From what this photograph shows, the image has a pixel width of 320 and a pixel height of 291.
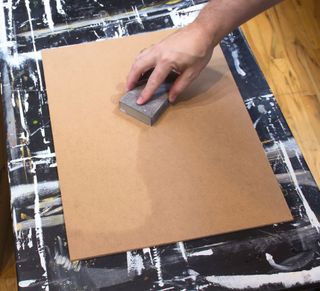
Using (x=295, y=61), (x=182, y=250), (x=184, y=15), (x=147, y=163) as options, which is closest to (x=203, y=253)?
(x=182, y=250)

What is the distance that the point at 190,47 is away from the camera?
824 millimetres

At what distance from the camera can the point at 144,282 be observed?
678 mm

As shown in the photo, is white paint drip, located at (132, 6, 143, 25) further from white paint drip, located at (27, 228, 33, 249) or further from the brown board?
white paint drip, located at (27, 228, 33, 249)

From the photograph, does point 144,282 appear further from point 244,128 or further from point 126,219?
point 244,128

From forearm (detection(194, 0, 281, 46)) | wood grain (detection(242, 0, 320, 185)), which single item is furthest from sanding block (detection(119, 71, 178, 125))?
wood grain (detection(242, 0, 320, 185))

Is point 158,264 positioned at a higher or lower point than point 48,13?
lower

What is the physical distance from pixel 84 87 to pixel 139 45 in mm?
180

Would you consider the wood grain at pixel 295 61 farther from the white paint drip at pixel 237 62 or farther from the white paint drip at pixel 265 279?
the white paint drip at pixel 265 279

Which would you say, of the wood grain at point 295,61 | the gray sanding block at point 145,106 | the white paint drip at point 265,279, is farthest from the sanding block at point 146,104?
the wood grain at point 295,61

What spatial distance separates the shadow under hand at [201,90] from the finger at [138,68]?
0.10 m

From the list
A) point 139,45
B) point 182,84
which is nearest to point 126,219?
point 182,84

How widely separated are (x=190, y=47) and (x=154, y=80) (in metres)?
0.10

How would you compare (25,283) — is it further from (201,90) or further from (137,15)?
(137,15)

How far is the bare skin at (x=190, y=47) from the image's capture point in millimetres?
816
